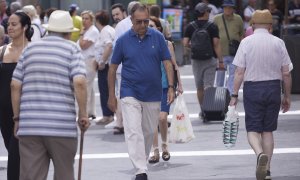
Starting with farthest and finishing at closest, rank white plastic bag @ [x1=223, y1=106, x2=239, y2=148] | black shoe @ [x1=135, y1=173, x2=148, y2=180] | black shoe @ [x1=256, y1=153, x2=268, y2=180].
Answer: white plastic bag @ [x1=223, y1=106, x2=239, y2=148] → black shoe @ [x1=135, y1=173, x2=148, y2=180] → black shoe @ [x1=256, y1=153, x2=268, y2=180]

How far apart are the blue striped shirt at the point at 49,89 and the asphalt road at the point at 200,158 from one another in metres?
3.28

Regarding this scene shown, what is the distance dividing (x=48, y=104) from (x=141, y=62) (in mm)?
2766

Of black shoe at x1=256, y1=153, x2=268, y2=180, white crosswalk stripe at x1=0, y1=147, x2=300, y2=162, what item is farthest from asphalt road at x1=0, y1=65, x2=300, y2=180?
black shoe at x1=256, y1=153, x2=268, y2=180

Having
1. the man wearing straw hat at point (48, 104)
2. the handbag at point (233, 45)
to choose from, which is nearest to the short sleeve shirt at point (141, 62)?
the man wearing straw hat at point (48, 104)

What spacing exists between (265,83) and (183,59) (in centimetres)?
1592

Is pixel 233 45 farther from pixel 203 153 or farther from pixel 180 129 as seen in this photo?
pixel 180 129

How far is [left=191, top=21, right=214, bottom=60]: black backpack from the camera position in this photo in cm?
1677

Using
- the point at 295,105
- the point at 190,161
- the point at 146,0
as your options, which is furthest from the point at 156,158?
the point at 295,105

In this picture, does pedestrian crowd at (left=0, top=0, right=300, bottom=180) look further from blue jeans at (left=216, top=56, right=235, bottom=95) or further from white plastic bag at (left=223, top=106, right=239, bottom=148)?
white plastic bag at (left=223, top=106, right=239, bottom=148)

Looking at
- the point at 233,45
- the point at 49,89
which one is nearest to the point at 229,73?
the point at 233,45

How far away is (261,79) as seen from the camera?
36.7ft

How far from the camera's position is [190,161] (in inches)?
523

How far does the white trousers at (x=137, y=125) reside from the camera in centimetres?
1148

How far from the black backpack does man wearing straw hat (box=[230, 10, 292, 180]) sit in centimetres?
548
